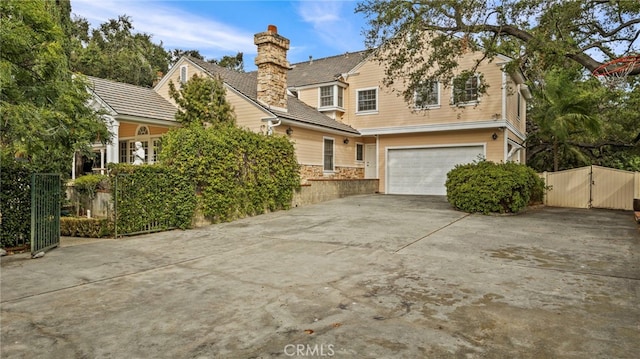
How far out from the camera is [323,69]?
71.4 ft

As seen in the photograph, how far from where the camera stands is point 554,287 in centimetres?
483

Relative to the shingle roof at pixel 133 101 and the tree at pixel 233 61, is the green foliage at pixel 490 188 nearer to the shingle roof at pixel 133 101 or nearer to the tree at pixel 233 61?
the shingle roof at pixel 133 101

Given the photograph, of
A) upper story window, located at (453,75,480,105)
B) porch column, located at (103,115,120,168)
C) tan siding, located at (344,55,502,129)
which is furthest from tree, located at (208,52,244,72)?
upper story window, located at (453,75,480,105)

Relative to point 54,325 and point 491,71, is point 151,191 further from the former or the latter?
point 491,71

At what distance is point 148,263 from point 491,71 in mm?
15979

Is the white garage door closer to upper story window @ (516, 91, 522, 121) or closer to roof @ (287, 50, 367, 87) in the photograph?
upper story window @ (516, 91, 522, 121)

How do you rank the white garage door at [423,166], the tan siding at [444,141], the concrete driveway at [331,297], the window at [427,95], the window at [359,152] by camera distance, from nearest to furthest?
1. the concrete driveway at [331,297]
2. the window at [427,95]
3. the tan siding at [444,141]
4. the white garage door at [423,166]
5. the window at [359,152]

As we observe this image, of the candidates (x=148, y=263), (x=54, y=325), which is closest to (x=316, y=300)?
(x=54, y=325)

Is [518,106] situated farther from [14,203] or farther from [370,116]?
[14,203]

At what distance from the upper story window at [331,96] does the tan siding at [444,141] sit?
9.83 ft

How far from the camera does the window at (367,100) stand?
1961 centimetres

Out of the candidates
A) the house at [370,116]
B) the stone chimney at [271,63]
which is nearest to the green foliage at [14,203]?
the house at [370,116]

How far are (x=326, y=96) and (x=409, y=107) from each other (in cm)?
472

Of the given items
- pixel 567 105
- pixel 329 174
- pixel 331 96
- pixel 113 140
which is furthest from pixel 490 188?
pixel 113 140
